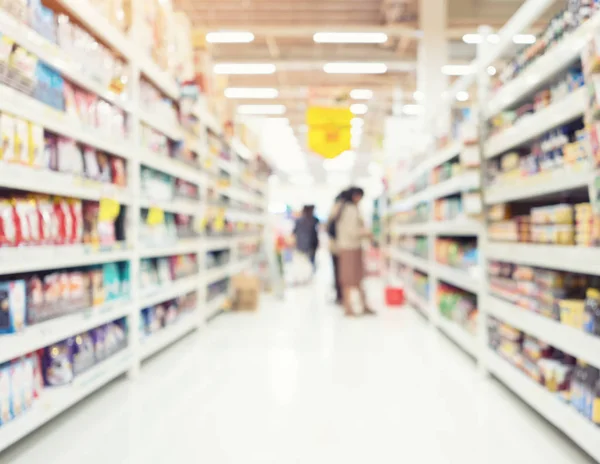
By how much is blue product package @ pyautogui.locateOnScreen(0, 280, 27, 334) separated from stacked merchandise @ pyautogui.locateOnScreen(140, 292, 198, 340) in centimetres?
146

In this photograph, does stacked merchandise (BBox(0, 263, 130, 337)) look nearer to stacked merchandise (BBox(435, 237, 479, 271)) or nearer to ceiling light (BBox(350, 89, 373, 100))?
stacked merchandise (BBox(435, 237, 479, 271))

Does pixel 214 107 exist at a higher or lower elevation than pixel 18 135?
higher

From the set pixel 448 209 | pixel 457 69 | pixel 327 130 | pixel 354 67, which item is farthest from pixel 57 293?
pixel 457 69

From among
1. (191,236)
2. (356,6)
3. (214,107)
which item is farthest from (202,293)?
(356,6)

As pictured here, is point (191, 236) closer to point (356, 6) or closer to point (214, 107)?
point (214, 107)

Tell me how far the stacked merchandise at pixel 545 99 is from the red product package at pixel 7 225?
2.39 meters

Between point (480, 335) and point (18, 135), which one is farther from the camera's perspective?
point (480, 335)

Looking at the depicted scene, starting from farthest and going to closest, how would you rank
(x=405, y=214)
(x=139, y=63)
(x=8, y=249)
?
(x=405, y=214), (x=139, y=63), (x=8, y=249)

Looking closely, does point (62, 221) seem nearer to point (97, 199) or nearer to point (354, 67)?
point (97, 199)

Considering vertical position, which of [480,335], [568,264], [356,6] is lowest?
[480,335]

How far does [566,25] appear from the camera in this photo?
234 cm

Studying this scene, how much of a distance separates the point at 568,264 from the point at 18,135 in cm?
231

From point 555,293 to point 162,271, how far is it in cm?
277

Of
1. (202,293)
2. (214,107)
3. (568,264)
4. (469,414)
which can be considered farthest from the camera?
(214,107)
